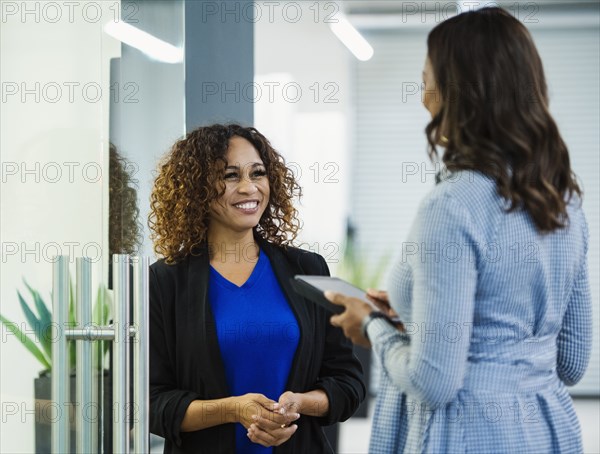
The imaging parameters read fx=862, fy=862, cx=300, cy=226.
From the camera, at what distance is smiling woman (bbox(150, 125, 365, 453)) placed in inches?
47.8

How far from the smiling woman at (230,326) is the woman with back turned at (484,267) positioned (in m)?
0.34

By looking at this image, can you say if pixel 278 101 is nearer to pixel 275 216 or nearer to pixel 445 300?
pixel 275 216

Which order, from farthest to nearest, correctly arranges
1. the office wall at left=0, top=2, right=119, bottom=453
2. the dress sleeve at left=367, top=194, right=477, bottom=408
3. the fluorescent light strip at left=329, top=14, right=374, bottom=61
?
the fluorescent light strip at left=329, top=14, right=374, bottom=61 < the office wall at left=0, top=2, right=119, bottom=453 < the dress sleeve at left=367, top=194, right=477, bottom=408

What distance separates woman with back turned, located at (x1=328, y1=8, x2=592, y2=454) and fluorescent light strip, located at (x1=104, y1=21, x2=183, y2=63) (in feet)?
1.24

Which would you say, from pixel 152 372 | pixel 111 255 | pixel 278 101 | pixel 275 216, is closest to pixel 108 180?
pixel 111 255

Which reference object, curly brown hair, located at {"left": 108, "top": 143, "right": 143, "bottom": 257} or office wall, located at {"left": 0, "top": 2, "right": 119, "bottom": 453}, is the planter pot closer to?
office wall, located at {"left": 0, "top": 2, "right": 119, "bottom": 453}

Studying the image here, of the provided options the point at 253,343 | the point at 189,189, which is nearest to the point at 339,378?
the point at 253,343

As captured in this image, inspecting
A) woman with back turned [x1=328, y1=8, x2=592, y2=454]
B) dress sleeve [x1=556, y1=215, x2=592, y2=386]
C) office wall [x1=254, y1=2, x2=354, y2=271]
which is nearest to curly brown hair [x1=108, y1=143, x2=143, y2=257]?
woman with back turned [x1=328, y1=8, x2=592, y2=454]

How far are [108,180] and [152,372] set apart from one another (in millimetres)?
346

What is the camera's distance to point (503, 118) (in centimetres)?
86

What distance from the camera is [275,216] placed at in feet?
4.69

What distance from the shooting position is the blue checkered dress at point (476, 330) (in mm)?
825

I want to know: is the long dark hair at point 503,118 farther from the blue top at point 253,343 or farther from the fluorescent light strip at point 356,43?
the fluorescent light strip at point 356,43

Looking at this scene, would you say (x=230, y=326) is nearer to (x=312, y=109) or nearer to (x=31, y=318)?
(x=31, y=318)
